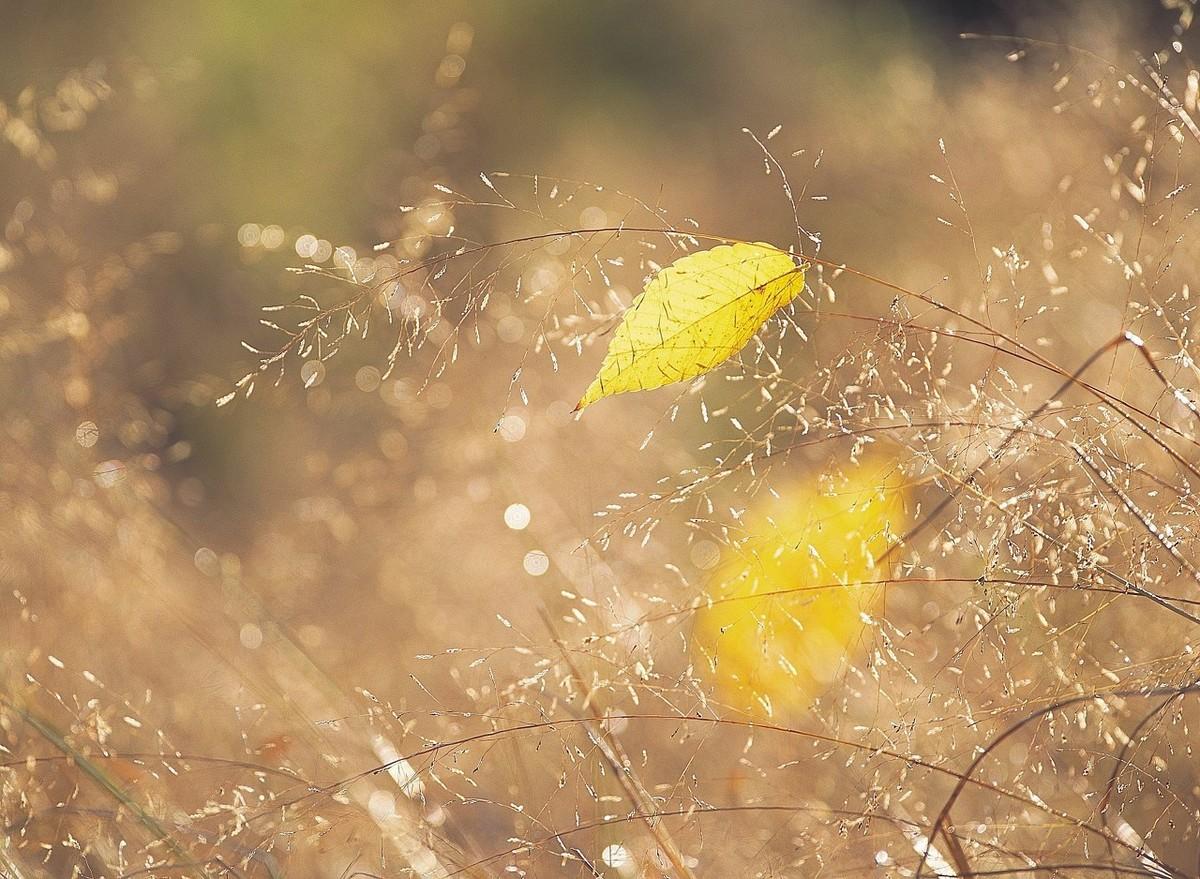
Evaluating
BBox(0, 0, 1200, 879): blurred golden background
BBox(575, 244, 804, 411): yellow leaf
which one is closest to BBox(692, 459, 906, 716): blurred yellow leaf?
BBox(0, 0, 1200, 879): blurred golden background

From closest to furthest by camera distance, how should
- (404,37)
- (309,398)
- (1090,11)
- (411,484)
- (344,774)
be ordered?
(344,774) < (411,484) < (1090,11) < (309,398) < (404,37)

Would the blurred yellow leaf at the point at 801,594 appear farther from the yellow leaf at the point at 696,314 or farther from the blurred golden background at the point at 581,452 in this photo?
the yellow leaf at the point at 696,314

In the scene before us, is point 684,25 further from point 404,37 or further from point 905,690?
point 905,690

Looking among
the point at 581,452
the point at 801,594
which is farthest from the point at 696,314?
the point at 581,452

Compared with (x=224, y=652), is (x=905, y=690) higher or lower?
higher

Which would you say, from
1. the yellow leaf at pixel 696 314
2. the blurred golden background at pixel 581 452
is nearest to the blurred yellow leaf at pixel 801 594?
the blurred golden background at pixel 581 452

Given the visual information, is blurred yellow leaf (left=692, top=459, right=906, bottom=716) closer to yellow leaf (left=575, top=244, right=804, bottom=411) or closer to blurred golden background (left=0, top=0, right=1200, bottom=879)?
blurred golden background (left=0, top=0, right=1200, bottom=879)

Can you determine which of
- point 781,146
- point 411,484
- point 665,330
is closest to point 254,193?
point 411,484
